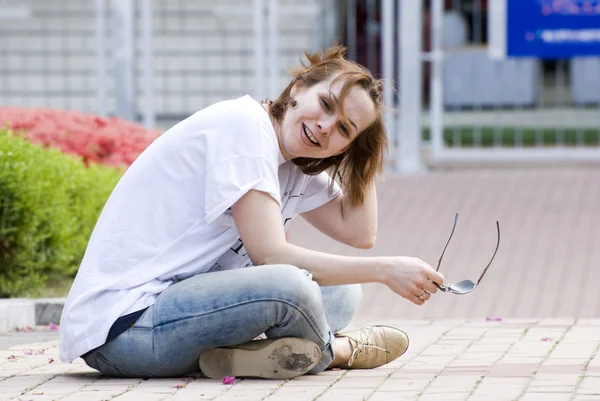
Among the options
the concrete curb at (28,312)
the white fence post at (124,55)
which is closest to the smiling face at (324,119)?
A: the concrete curb at (28,312)

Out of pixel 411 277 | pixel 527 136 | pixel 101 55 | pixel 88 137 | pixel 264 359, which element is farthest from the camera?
pixel 101 55

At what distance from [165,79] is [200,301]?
1207 centimetres

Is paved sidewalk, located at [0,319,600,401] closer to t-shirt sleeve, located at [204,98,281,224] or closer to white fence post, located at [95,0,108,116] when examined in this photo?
t-shirt sleeve, located at [204,98,281,224]

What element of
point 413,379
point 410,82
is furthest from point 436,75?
point 413,379

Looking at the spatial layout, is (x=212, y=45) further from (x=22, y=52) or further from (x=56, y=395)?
(x=56, y=395)

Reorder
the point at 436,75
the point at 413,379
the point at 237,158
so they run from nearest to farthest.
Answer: the point at 237,158
the point at 413,379
the point at 436,75

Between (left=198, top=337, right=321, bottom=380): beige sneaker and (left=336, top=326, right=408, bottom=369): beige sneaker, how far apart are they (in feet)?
0.92

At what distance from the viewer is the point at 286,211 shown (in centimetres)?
429

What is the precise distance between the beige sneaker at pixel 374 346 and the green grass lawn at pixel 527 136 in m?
9.47

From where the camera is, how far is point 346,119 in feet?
13.0

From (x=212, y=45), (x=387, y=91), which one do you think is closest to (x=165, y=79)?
(x=212, y=45)

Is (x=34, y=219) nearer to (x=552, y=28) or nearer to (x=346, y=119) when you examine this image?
(x=346, y=119)

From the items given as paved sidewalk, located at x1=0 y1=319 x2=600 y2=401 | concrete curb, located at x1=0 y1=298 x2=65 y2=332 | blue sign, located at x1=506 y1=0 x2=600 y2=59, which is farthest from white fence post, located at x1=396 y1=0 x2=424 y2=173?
paved sidewalk, located at x1=0 y1=319 x2=600 y2=401

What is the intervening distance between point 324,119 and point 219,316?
0.67 m
